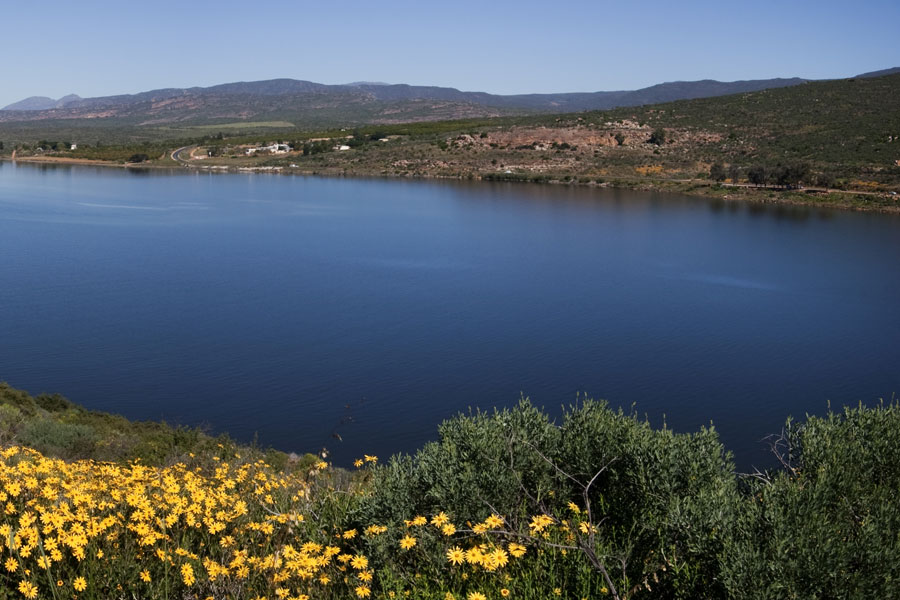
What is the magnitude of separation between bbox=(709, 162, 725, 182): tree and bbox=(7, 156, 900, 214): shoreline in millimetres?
934

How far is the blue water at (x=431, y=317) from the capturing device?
17547 mm

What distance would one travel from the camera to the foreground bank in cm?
443

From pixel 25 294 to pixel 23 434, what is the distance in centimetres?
1690

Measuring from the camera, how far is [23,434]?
11.2m

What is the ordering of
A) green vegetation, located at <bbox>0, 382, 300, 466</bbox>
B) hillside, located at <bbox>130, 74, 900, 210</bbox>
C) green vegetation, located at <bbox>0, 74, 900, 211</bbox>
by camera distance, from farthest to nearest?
hillside, located at <bbox>130, 74, 900, 210</bbox> < green vegetation, located at <bbox>0, 74, 900, 211</bbox> < green vegetation, located at <bbox>0, 382, 300, 466</bbox>

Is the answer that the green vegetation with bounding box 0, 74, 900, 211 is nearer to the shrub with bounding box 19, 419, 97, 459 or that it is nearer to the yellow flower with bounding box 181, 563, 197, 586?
the shrub with bounding box 19, 419, 97, 459

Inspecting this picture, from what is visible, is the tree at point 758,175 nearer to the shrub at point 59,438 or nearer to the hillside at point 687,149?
the hillside at point 687,149

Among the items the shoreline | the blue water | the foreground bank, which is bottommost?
the blue water

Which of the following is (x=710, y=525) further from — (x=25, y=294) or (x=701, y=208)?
(x=701, y=208)

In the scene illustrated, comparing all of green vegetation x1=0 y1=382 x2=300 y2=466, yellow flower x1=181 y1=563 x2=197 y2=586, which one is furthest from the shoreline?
yellow flower x1=181 y1=563 x2=197 y2=586

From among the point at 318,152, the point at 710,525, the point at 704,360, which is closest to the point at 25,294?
the point at 704,360

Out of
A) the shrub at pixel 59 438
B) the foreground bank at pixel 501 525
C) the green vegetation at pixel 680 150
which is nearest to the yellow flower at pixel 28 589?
the foreground bank at pixel 501 525

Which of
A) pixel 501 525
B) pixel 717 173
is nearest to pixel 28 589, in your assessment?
pixel 501 525

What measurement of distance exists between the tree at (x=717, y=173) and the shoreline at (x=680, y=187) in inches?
36.8
